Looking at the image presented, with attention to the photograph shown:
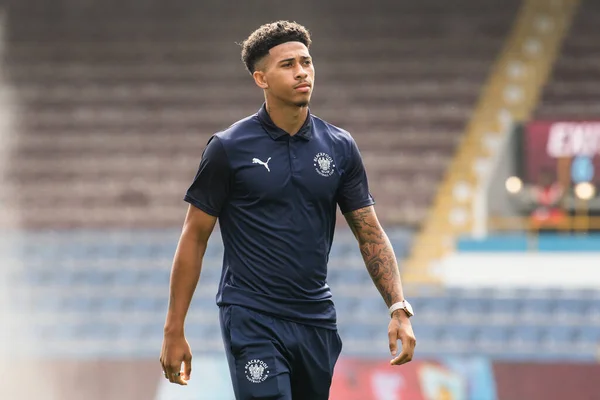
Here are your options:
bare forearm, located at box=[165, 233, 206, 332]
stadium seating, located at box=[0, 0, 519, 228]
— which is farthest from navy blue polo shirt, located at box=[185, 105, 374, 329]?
stadium seating, located at box=[0, 0, 519, 228]

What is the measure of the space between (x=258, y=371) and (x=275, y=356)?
2.5 inches

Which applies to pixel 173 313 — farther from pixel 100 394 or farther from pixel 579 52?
pixel 579 52

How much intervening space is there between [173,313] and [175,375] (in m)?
0.18

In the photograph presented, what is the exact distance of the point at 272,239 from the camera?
3.41 m

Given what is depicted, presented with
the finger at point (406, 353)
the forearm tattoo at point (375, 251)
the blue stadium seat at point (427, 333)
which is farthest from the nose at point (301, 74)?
the blue stadium seat at point (427, 333)

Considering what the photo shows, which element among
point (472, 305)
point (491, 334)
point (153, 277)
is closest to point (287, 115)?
point (491, 334)

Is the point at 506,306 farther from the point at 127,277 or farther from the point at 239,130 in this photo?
the point at 239,130

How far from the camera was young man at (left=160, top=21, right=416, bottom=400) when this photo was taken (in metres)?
3.39

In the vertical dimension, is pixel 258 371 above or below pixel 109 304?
below

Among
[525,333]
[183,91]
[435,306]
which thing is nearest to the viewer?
[525,333]

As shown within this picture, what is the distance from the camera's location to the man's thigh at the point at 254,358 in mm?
3355

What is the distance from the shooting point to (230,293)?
3.46 metres

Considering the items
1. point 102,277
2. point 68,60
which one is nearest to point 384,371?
point 102,277

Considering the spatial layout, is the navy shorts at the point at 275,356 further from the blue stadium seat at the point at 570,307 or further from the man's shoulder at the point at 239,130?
the blue stadium seat at the point at 570,307
